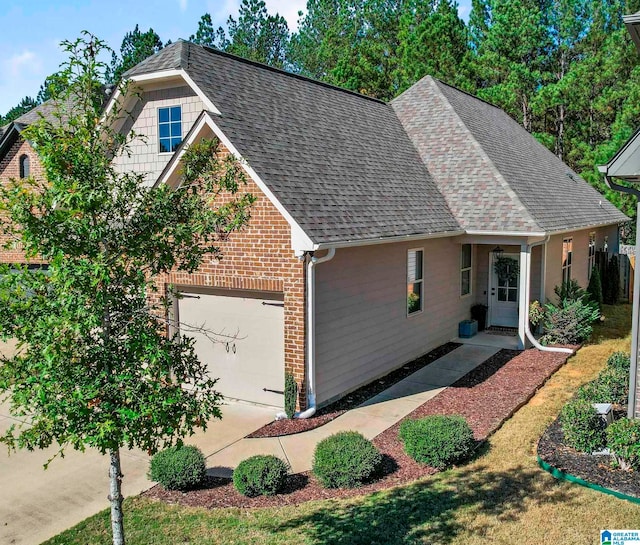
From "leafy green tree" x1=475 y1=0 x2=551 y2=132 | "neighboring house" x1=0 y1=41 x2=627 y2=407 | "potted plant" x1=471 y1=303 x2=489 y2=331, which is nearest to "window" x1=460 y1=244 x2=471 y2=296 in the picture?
"neighboring house" x1=0 y1=41 x2=627 y2=407

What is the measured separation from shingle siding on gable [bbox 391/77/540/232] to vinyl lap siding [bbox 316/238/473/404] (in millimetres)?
1167

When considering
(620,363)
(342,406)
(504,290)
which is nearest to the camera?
(342,406)

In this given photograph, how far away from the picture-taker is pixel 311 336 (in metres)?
10.6

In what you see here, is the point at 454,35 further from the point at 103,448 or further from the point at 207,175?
the point at 103,448

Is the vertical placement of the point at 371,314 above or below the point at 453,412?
above

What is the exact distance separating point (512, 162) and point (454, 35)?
755 inches

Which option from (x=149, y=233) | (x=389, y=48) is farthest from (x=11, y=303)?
(x=389, y=48)

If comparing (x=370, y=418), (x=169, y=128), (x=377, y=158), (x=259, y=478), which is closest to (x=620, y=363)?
(x=370, y=418)

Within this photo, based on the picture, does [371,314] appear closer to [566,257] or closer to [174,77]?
[174,77]

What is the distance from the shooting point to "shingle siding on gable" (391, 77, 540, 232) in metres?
15.4

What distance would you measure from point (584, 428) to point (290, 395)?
4.65m

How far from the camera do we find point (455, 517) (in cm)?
698

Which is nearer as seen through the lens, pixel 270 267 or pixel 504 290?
pixel 270 267

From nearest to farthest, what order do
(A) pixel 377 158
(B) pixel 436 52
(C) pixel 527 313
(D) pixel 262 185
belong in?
(D) pixel 262 185 < (C) pixel 527 313 < (A) pixel 377 158 < (B) pixel 436 52
